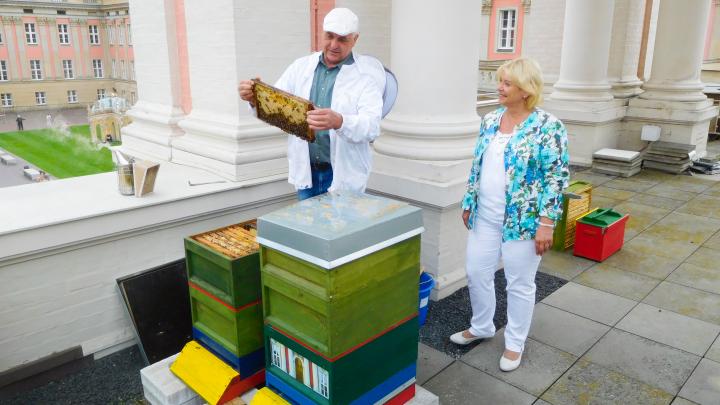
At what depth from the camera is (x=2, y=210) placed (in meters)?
3.69

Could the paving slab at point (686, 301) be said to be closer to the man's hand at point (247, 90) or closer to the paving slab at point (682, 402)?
the paving slab at point (682, 402)

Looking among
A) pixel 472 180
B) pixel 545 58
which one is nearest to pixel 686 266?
pixel 472 180

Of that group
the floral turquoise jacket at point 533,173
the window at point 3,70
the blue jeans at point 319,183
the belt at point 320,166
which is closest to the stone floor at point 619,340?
the floral turquoise jacket at point 533,173

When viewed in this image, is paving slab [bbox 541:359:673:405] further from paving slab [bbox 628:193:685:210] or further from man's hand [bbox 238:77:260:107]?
paving slab [bbox 628:193:685:210]

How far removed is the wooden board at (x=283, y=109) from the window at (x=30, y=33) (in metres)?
69.8

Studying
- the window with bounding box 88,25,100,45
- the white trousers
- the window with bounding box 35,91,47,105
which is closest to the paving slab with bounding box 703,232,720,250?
the white trousers

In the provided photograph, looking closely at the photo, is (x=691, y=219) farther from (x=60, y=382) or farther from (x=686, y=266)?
(x=60, y=382)

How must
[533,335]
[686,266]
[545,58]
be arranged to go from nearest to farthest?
[533,335] → [686,266] → [545,58]

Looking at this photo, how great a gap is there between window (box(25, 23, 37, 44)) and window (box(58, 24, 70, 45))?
271 cm

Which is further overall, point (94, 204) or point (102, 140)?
point (102, 140)

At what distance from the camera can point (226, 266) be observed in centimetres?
281

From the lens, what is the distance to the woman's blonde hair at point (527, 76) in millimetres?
3268

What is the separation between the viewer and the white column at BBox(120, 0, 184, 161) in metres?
5.46

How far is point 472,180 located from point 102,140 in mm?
42378
